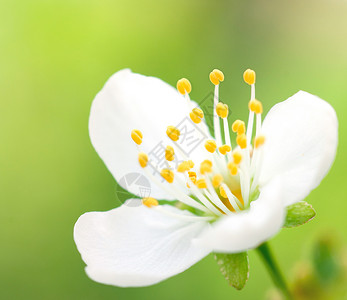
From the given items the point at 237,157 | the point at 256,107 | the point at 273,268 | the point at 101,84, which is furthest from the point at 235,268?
the point at 101,84

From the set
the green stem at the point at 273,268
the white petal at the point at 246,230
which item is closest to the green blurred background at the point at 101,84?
the green stem at the point at 273,268

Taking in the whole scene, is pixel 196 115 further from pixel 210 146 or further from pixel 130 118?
pixel 130 118

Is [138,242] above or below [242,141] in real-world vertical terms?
below

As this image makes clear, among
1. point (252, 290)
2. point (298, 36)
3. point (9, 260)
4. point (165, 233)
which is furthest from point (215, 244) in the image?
point (298, 36)

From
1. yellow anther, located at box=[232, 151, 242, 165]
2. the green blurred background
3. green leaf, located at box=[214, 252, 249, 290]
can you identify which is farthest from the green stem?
the green blurred background

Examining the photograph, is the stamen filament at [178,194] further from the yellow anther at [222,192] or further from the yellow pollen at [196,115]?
the yellow pollen at [196,115]

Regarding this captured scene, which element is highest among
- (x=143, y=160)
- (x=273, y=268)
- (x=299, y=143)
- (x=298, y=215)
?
(x=143, y=160)

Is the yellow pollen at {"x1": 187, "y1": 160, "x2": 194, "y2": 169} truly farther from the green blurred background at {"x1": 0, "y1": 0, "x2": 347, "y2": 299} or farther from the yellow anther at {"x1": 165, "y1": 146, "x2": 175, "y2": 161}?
the green blurred background at {"x1": 0, "y1": 0, "x2": 347, "y2": 299}
